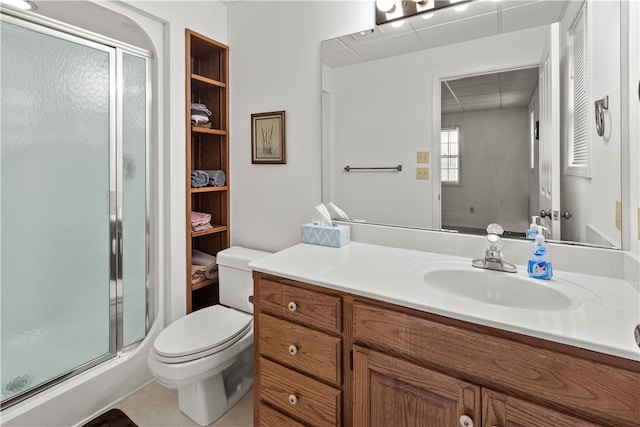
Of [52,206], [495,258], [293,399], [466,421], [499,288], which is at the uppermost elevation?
[52,206]

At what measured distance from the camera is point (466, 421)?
0.90m

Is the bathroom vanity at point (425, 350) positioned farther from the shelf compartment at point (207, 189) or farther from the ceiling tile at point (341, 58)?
Result: the ceiling tile at point (341, 58)

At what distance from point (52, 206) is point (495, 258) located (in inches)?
79.5

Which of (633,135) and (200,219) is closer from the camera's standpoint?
(633,135)

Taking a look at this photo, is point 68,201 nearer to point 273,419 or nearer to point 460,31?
point 273,419

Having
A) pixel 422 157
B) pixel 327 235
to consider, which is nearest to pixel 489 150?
pixel 422 157

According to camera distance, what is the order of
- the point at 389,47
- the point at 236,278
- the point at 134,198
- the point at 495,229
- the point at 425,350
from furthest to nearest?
the point at 236,278, the point at 134,198, the point at 389,47, the point at 495,229, the point at 425,350

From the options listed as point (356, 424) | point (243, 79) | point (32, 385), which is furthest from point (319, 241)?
point (32, 385)

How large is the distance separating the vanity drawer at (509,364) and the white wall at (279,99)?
41.7 inches

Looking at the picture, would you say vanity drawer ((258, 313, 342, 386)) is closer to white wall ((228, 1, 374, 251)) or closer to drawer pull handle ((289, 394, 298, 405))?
drawer pull handle ((289, 394, 298, 405))

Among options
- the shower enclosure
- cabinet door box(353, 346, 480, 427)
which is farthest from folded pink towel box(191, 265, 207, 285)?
cabinet door box(353, 346, 480, 427)

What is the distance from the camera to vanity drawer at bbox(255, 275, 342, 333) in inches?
45.3

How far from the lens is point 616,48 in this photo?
3.79ft

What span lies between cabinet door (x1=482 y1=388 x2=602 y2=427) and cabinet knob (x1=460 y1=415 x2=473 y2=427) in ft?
0.11
